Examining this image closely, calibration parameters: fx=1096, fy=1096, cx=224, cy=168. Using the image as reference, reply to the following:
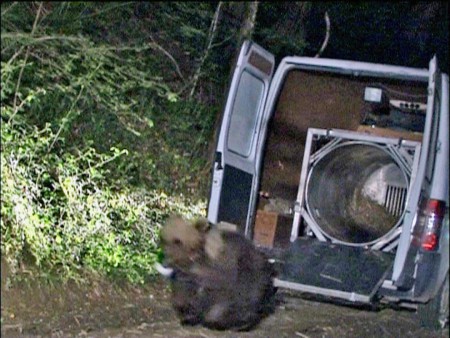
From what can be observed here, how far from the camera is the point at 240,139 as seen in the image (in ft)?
31.6

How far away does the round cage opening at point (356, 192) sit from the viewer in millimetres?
10414

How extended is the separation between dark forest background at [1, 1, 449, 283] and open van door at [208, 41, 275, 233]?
1.49 ft

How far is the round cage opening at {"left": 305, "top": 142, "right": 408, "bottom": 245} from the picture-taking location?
1041cm

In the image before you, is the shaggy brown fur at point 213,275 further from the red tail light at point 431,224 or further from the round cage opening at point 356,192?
the round cage opening at point 356,192

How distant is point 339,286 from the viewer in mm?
9117

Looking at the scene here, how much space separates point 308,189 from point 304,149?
0.40 metres

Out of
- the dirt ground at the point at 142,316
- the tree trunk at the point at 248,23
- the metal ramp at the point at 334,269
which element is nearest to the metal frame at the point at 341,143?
the metal ramp at the point at 334,269

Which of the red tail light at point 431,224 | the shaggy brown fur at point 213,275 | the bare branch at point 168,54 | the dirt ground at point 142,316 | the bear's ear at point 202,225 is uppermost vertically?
the bare branch at point 168,54

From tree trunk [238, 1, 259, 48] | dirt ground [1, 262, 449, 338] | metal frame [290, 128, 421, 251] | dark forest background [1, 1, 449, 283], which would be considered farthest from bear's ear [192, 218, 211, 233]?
tree trunk [238, 1, 259, 48]

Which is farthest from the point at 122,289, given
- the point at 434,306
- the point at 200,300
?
the point at 434,306

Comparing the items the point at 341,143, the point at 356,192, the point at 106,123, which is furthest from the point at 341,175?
the point at 106,123

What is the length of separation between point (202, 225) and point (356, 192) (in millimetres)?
3175

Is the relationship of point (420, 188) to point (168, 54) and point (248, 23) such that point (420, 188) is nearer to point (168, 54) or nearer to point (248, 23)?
point (168, 54)

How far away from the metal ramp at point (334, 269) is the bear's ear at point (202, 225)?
833mm
